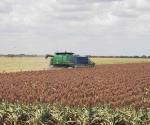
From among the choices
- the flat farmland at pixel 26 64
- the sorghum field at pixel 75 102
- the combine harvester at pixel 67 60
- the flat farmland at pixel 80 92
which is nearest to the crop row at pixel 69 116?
the sorghum field at pixel 75 102

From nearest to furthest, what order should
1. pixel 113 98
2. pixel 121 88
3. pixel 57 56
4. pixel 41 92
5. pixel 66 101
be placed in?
1. pixel 66 101
2. pixel 113 98
3. pixel 41 92
4. pixel 121 88
5. pixel 57 56

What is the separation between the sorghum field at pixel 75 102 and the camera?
12492 mm

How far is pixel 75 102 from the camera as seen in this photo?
16984 millimetres

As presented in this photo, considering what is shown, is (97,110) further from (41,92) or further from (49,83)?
(49,83)

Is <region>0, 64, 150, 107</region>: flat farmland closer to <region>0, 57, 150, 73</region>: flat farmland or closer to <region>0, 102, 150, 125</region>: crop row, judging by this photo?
<region>0, 102, 150, 125</region>: crop row

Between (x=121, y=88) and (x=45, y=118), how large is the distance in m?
9.76

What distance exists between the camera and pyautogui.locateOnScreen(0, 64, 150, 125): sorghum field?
41.0ft

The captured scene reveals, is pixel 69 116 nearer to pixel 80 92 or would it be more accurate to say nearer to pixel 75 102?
pixel 75 102

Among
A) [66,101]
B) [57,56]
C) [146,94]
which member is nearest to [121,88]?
[146,94]

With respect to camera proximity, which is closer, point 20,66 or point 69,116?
point 69,116

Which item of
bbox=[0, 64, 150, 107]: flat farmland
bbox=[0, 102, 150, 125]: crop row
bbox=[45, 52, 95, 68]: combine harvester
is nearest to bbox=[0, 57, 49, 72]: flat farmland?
bbox=[45, 52, 95, 68]: combine harvester

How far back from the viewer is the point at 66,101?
1723 centimetres

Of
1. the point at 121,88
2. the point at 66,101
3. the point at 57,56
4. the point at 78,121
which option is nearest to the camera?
the point at 78,121

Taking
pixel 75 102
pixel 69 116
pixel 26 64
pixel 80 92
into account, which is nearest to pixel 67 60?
pixel 80 92
